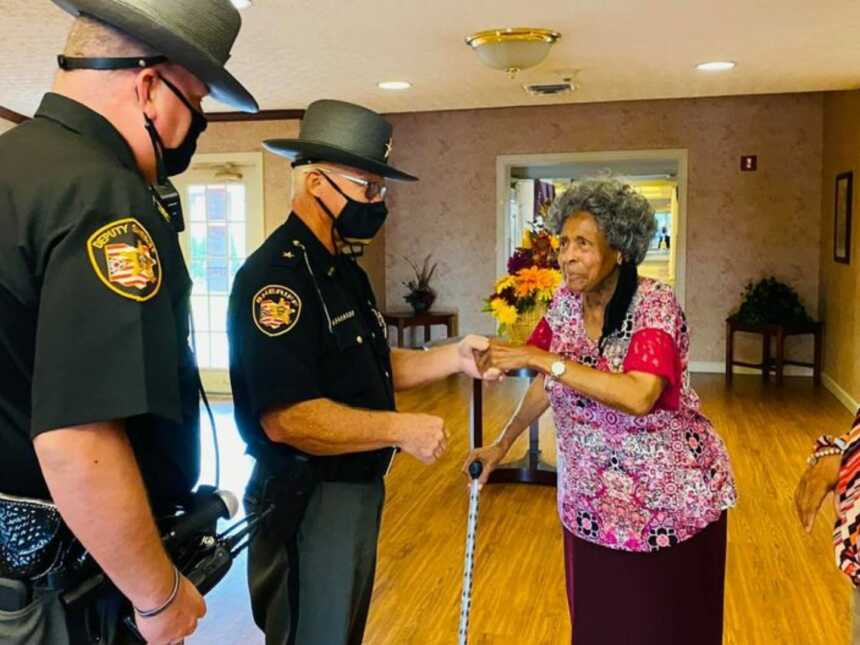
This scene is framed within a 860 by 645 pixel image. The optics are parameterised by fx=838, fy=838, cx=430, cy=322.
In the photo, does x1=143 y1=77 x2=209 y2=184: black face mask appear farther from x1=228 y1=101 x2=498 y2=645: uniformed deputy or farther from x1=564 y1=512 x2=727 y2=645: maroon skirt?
x1=564 y1=512 x2=727 y2=645: maroon skirt

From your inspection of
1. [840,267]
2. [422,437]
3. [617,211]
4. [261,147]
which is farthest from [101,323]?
[840,267]

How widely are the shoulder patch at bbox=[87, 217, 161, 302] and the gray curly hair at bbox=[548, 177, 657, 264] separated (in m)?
1.22

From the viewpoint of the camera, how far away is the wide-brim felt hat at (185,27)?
3.77ft

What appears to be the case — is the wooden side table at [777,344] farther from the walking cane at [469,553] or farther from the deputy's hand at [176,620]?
the deputy's hand at [176,620]

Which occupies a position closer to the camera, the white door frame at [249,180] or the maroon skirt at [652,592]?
the maroon skirt at [652,592]

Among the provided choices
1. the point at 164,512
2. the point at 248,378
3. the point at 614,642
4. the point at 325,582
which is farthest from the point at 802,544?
the point at 164,512

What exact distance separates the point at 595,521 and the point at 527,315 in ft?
7.31

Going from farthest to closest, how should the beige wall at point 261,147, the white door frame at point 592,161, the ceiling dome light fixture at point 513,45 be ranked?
the white door frame at point 592,161 → the beige wall at point 261,147 → the ceiling dome light fixture at point 513,45

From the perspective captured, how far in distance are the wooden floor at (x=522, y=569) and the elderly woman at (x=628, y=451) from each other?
0.88 meters

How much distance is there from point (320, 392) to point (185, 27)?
0.79 meters

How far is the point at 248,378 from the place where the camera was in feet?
5.67

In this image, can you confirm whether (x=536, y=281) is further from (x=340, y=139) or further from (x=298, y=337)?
(x=298, y=337)

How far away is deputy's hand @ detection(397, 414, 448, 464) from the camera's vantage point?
5.65 feet

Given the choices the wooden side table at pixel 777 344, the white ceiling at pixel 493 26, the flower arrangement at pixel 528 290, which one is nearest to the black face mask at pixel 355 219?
the white ceiling at pixel 493 26
